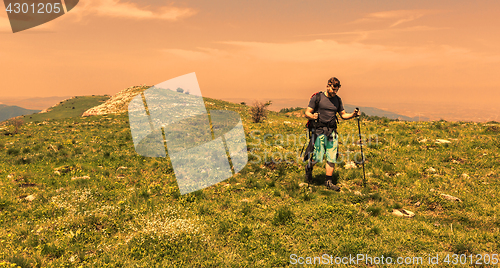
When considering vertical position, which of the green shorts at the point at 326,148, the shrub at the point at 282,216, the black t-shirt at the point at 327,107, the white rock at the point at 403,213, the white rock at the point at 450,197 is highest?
the black t-shirt at the point at 327,107

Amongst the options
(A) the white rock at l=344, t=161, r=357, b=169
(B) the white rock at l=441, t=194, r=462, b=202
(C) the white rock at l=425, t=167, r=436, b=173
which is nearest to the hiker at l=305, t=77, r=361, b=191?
(A) the white rock at l=344, t=161, r=357, b=169

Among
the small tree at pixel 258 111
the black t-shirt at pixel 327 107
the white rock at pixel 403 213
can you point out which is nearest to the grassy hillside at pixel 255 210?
the white rock at pixel 403 213

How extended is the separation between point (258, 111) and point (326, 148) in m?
18.9

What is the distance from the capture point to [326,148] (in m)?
9.27

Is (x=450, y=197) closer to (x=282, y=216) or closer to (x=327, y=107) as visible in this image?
(x=327, y=107)

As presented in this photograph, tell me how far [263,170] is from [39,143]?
644 inches

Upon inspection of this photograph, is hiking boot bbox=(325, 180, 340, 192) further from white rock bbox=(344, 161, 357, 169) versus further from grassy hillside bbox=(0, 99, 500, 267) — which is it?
white rock bbox=(344, 161, 357, 169)

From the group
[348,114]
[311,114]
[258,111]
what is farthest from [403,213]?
[258,111]

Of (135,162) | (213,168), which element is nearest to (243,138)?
(213,168)

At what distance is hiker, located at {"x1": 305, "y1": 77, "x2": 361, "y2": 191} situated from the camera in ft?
29.8

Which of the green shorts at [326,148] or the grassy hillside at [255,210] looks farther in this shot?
the green shorts at [326,148]

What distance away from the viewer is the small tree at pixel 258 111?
27.3 m

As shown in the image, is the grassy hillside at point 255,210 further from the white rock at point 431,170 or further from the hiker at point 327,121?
the hiker at point 327,121

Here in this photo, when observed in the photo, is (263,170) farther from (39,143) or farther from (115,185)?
(39,143)
